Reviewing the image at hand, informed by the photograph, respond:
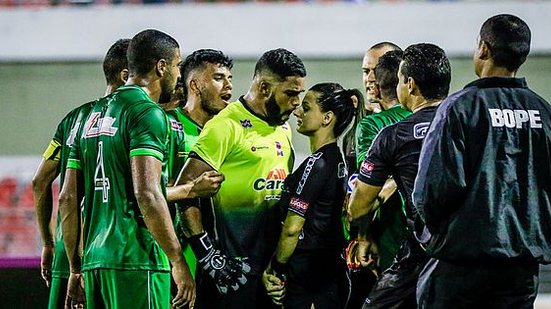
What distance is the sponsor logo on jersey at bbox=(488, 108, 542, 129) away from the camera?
402cm

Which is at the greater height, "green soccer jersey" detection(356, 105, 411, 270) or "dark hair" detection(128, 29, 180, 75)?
"dark hair" detection(128, 29, 180, 75)

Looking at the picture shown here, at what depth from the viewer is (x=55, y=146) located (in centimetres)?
559

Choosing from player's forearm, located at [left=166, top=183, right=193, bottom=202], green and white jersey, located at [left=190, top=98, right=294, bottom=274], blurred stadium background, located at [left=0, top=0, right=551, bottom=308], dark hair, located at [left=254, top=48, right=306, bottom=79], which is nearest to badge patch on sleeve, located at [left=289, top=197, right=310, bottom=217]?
green and white jersey, located at [left=190, top=98, right=294, bottom=274]

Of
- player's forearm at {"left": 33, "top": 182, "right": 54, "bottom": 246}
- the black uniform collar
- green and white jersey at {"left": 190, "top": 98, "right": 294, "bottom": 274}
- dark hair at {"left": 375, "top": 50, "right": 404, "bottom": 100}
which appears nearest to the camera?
the black uniform collar

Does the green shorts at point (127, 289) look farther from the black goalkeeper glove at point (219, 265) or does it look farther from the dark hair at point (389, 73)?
the dark hair at point (389, 73)

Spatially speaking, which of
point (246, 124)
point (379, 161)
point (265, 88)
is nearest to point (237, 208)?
point (246, 124)

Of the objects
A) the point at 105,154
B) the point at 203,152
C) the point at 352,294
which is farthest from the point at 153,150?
the point at 352,294

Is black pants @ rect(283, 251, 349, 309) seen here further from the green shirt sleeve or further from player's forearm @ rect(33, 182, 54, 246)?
player's forearm @ rect(33, 182, 54, 246)

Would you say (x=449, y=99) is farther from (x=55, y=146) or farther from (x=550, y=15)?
(x=550, y=15)

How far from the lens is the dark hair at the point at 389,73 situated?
18.7ft

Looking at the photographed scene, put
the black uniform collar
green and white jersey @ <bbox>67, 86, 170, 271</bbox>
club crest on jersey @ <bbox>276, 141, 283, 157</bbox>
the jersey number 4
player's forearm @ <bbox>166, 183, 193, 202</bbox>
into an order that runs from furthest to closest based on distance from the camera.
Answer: club crest on jersey @ <bbox>276, 141, 283, 157</bbox>, player's forearm @ <bbox>166, 183, 193, 202</bbox>, the jersey number 4, green and white jersey @ <bbox>67, 86, 170, 271</bbox>, the black uniform collar

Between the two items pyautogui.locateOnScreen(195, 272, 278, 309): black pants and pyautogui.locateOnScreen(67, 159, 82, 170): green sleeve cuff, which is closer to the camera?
pyautogui.locateOnScreen(67, 159, 82, 170): green sleeve cuff

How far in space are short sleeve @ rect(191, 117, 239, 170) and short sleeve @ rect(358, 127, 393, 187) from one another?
2.60 feet

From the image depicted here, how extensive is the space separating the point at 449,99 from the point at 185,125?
2.13m
